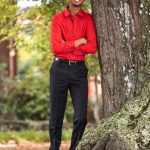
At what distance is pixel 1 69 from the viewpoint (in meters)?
17.2

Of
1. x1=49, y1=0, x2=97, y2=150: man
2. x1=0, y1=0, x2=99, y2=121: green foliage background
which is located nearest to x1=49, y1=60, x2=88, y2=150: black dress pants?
x1=49, y1=0, x2=97, y2=150: man

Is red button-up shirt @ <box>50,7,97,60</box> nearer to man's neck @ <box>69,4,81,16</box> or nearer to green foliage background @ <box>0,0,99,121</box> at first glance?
man's neck @ <box>69,4,81,16</box>

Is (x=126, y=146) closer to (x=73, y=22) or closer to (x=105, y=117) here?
(x=105, y=117)

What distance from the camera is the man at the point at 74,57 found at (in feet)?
22.3

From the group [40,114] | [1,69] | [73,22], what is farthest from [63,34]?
[40,114]

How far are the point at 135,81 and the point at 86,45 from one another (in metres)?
0.76

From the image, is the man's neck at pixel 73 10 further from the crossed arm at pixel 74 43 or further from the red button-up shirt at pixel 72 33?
the crossed arm at pixel 74 43

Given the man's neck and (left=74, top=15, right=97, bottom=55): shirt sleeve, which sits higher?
the man's neck

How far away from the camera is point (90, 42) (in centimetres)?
686

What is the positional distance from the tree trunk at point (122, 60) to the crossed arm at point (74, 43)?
0.10m

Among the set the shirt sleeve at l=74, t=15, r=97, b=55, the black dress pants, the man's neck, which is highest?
the man's neck

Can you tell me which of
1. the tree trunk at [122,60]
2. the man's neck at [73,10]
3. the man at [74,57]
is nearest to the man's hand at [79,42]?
the man at [74,57]

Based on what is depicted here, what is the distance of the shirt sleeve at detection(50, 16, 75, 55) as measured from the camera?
6.70 metres

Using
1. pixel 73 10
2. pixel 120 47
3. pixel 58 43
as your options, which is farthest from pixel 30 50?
pixel 120 47
